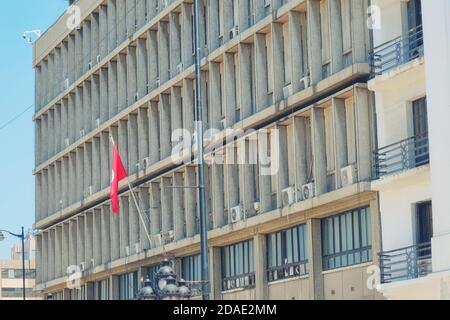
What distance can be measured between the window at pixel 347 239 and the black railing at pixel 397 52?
4.61 meters

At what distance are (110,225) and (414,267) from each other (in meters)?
27.5

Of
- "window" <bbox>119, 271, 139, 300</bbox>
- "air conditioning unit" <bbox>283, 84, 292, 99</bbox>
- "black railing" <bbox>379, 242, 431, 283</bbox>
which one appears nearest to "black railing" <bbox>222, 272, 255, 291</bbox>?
"air conditioning unit" <bbox>283, 84, 292, 99</bbox>

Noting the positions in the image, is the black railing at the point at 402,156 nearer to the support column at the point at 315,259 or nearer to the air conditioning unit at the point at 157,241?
the support column at the point at 315,259

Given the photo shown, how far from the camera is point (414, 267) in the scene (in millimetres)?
32656

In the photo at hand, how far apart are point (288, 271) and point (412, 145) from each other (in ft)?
31.1

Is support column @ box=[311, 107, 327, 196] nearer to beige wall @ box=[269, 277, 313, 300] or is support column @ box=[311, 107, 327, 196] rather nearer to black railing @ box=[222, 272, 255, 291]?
beige wall @ box=[269, 277, 313, 300]

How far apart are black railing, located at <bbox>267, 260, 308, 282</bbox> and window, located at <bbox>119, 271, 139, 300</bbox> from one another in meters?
13.2

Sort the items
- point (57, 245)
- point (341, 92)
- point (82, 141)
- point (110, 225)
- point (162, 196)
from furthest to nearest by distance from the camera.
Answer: point (57, 245), point (82, 141), point (110, 225), point (162, 196), point (341, 92)

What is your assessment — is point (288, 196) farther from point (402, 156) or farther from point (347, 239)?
point (402, 156)

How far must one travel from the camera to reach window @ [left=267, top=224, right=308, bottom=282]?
41.1 meters

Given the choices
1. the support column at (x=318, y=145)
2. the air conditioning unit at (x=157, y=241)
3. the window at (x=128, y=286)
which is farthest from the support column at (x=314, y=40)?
the window at (x=128, y=286)

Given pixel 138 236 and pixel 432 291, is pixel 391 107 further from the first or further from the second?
pixel 138 236
